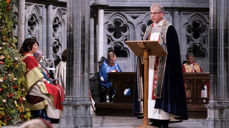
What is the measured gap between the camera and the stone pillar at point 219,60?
27.1 feet

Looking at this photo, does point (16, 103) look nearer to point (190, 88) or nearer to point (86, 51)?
point (86, 51)

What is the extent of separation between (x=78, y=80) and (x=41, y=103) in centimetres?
106

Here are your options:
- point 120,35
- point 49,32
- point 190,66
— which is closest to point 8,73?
point 49,32

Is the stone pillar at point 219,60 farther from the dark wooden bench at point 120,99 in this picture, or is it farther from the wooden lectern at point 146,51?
the dark wooden bench at point 120,99

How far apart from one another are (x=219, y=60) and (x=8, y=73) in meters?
3.44

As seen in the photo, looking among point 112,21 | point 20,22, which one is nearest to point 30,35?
point 20,22

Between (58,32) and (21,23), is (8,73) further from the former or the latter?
(58,32)

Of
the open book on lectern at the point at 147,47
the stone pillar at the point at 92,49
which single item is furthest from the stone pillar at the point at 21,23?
the open book on lectern at the point at 147,47

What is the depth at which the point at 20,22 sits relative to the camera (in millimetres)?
11188

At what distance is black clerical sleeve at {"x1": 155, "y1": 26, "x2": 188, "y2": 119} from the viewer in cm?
788

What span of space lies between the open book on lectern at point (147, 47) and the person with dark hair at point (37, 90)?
6.96 ft

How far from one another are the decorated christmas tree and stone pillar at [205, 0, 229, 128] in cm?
310

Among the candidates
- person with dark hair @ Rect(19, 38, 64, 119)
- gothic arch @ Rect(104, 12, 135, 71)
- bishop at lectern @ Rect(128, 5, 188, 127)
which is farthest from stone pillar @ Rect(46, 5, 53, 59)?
bishop at lectern @ Rect(128, 5, 188, 127)

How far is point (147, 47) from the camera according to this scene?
7523mm
